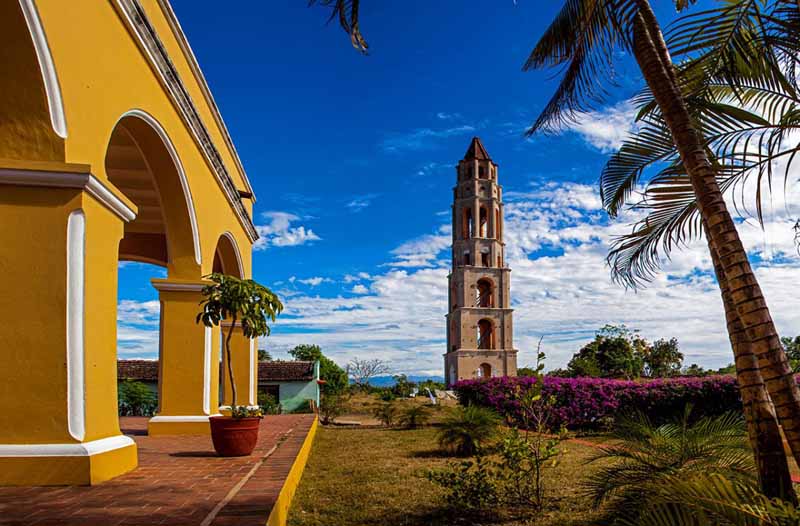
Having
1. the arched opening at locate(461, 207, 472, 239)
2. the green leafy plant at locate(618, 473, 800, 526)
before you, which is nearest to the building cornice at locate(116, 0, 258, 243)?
the green leafy plant at locate(618, 473, 800, 526)

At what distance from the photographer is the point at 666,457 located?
488 cm

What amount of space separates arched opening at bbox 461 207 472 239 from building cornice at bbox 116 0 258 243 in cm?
3134

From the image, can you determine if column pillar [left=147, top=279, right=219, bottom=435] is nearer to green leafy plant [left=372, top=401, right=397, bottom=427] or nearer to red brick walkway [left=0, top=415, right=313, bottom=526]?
red brick walkway [left=0, top=415, right=313, bottom=526]

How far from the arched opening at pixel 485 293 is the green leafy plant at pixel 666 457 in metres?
35.5

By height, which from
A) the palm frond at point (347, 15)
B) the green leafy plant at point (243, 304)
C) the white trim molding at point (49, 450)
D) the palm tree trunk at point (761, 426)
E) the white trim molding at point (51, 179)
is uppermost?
the palm frond at point (347, 15)

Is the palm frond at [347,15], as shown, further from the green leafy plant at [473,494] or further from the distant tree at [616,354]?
the distant tree at [616,354]

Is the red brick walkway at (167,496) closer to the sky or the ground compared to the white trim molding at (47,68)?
closer to the ground

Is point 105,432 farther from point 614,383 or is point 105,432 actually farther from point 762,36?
point 614,383

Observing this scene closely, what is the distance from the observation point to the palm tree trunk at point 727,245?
3.40 meters

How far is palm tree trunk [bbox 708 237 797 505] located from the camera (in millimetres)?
3564

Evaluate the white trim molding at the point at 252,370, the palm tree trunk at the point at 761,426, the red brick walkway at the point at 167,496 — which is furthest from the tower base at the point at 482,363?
the palm tree trunk at the point at 761,426

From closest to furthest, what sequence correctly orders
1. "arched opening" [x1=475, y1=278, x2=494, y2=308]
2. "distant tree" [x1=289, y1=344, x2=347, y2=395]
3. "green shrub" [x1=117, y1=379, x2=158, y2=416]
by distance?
"green shrub" [x1=117, y1=379, x2=158, y2=416] → "distant tree" [x1=289, y1=344, x2=347, y2=395] → "arched opening" [x1=475, y1=278, x2=494, y2=308]

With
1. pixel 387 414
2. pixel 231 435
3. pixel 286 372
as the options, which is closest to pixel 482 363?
pixel 286 372

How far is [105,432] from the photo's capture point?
5.23m
